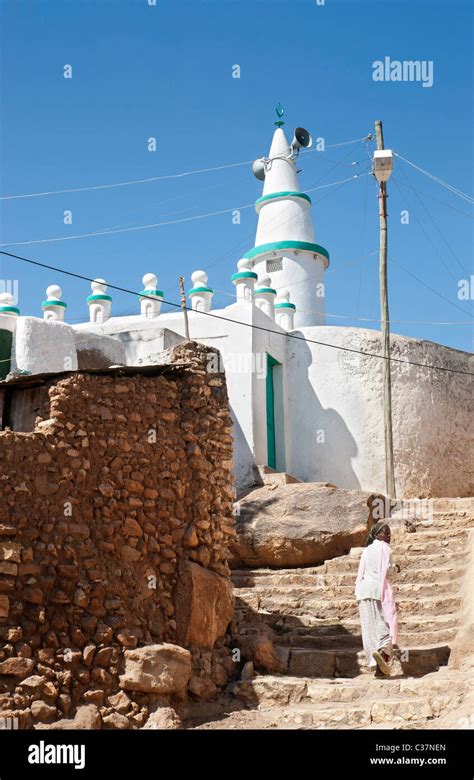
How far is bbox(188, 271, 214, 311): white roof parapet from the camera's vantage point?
1606 cm

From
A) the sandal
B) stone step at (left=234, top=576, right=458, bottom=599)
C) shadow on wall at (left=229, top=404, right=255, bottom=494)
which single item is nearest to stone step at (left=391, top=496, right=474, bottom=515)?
shadow on wall at (left=229, top=404, right=255, bottom=494)

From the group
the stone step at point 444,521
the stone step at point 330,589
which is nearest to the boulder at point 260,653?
the stone step at point 330,589

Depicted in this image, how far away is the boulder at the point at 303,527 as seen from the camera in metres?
11.0

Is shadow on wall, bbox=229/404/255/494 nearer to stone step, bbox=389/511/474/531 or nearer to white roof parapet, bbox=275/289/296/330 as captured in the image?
white roof parapet, bbox=275/289/296/330

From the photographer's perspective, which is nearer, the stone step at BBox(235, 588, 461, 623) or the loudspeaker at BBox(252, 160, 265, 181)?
the stone step at BBox(235, 588, 461, 623)

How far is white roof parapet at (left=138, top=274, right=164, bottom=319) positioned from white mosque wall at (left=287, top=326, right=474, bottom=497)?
2.57 metres

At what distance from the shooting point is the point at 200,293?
1611 centimetres

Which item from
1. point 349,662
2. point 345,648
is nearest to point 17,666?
point 349,662

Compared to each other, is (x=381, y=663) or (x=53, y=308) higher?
(x=53, y=308)

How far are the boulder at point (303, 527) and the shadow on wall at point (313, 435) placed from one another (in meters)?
4.23

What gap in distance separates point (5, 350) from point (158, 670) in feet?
26.2

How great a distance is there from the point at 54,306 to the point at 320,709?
9955 millimetres

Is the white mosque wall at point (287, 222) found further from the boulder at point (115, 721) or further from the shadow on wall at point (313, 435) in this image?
the boulder at point (115, 721)

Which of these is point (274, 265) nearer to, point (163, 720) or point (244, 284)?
point (244, 284)
